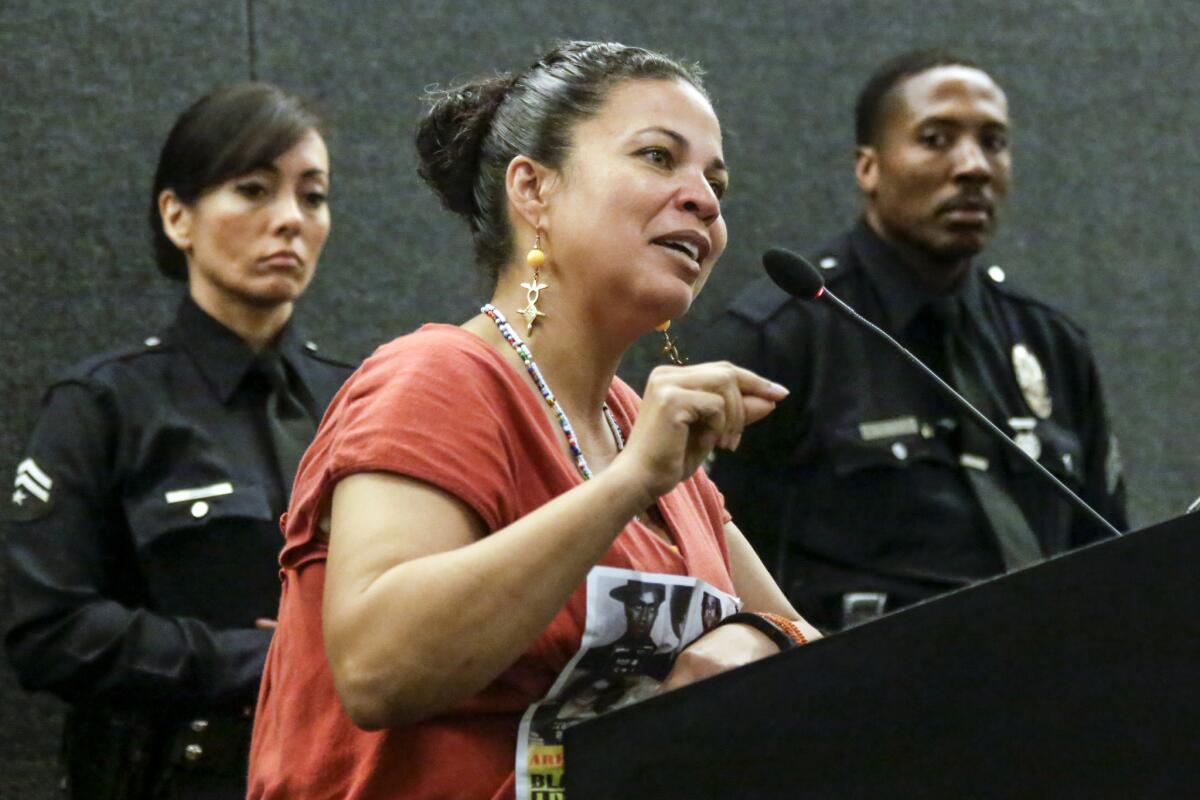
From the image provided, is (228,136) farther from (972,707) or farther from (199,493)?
(972,707)

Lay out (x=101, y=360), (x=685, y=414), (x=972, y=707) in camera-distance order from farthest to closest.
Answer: (x=101, y=360) → (x=685, y=414) → (x=972, y=707)

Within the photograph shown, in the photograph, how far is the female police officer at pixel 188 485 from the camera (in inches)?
85.9

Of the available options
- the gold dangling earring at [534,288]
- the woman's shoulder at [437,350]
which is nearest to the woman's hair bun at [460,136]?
the gold dangling earring at [534,288]

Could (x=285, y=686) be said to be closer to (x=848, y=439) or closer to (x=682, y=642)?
(x=682, y=642)

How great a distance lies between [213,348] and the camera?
2.39 metres

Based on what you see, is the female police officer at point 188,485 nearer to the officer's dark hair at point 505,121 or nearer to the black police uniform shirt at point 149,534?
the black police uniform shirt at point 149,534

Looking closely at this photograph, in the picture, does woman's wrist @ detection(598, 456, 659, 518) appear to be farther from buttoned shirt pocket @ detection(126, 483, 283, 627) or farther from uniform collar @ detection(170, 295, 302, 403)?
uniform collar @ detection(170, 295, 302, 403)

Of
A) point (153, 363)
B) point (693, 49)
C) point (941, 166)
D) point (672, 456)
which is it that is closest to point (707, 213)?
point (672, 456)

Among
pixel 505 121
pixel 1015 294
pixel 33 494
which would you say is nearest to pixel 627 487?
pixel 505 121

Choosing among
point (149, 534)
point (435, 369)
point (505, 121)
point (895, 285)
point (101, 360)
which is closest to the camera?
point (435, 369)

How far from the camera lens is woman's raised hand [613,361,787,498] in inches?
50.5

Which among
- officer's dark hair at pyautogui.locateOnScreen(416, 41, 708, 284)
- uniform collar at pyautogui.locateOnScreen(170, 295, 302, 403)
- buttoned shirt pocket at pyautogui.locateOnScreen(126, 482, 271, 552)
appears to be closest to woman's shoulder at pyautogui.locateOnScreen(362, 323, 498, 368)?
officer's dark hair at pyautogui.locateOnScreen(416, 41, 708, 284)

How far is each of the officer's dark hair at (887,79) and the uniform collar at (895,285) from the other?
0.22 meters

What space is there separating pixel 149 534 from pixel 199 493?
77 mm
